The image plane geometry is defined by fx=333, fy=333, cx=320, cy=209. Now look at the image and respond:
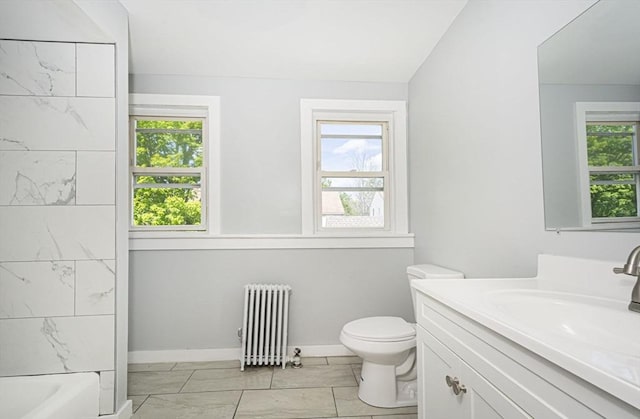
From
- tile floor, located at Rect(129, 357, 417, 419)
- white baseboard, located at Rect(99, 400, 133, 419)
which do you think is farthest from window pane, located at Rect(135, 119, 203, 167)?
white baseboard, located at Rect(99, 400, 133, 419)

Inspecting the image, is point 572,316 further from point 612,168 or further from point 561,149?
point 561,149

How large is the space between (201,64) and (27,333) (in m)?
2.08

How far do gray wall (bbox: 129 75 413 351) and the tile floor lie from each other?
9.3 inches

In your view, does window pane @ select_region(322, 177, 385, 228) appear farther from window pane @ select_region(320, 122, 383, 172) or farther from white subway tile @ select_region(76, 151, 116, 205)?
white subway tile @ select_region(76, 151, 116, 205)

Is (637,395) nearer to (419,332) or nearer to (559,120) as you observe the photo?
(419,332)

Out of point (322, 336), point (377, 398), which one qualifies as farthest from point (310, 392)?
point (322, 336)

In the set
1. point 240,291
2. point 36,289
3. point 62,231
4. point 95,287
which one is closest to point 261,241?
point 240,291

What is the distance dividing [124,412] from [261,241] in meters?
1.38

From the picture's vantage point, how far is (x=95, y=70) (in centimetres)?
189

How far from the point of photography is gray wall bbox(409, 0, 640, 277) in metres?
1.35

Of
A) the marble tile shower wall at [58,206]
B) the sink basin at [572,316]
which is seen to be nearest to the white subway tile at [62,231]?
the marble tile shower wall at [58,206]

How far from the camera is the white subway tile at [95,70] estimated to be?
1882 millimetres

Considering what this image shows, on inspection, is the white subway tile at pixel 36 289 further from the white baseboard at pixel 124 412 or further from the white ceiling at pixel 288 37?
the white ceiling at pixel 288 37

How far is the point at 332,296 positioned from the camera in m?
2.78
